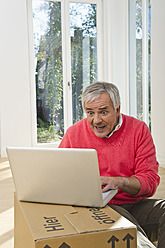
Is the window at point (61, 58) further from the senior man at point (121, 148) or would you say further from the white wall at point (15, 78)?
the senior man at point (121, 148)

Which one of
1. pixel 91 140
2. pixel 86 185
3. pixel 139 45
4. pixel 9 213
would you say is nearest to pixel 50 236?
pixel 86 185

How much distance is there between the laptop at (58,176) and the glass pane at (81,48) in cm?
491

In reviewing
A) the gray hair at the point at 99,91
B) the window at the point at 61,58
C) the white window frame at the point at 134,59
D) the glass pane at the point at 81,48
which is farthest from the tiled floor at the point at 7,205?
the glass pane at the point at 81,48

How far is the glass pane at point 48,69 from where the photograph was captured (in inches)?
228

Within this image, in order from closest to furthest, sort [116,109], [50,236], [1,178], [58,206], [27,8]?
[50,236] < [58,206] < [116,109] < [1,178] < [27,8]

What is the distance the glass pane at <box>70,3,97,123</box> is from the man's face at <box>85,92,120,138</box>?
4.44m

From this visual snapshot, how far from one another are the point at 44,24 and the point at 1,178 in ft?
10.1

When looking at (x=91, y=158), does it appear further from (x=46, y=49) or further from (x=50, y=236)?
(x=46, y=49)

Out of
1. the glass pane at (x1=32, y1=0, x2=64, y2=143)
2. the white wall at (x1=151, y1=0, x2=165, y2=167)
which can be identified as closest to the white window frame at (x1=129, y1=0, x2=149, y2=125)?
the white wall at (x1=151, y1=0, x2=165, y2=167)

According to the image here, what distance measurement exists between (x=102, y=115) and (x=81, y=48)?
4602mm

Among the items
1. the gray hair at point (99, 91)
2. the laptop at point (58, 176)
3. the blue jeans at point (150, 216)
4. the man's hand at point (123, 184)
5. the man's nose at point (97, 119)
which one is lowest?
the blue jeans at point (150, 216)

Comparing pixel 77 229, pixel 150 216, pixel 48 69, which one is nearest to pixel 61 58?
pixel 48 69

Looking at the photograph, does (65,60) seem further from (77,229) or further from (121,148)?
(77,229)

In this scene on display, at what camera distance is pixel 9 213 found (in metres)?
2.59
